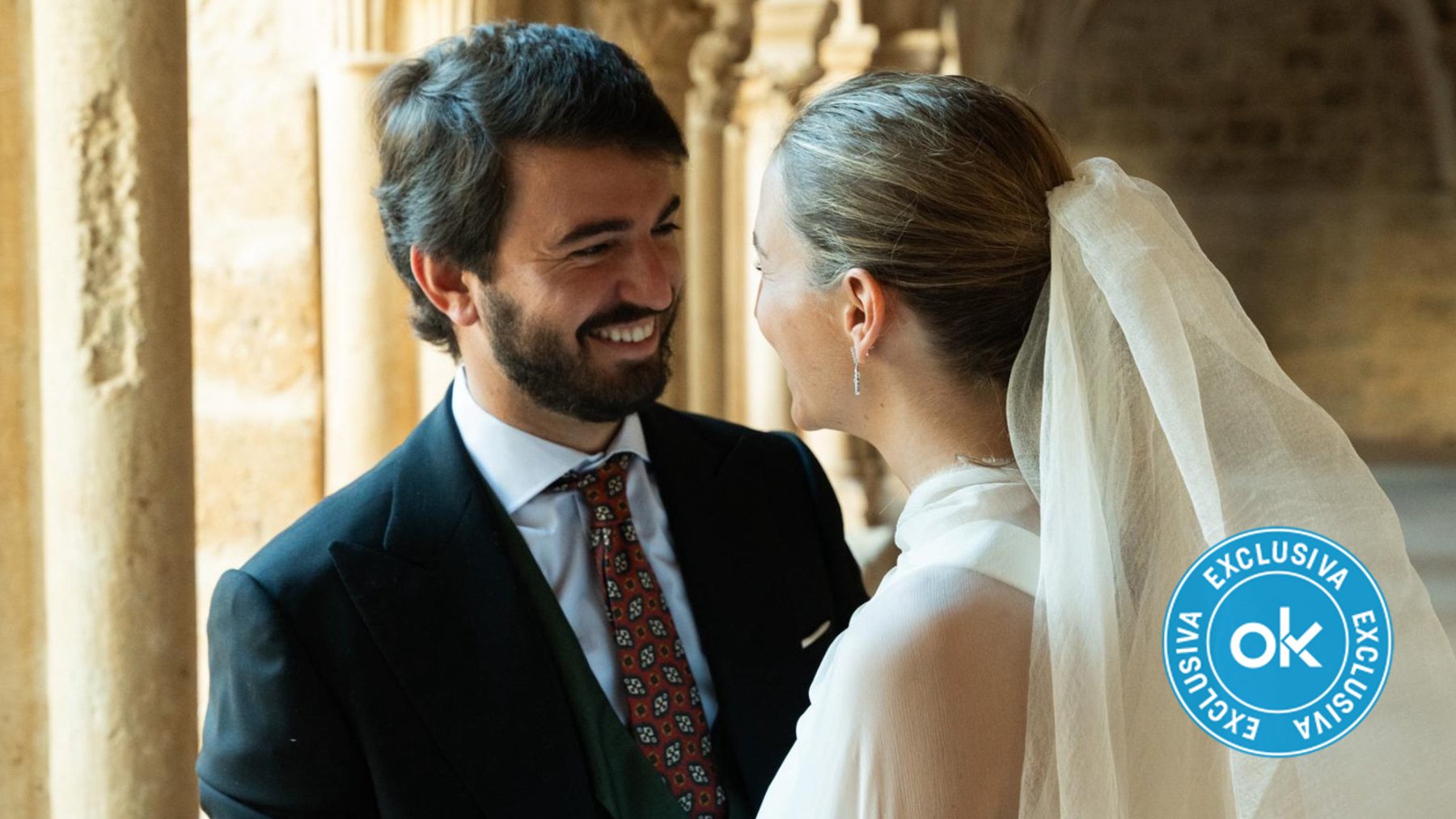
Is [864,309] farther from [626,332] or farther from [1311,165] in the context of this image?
[1311,165]

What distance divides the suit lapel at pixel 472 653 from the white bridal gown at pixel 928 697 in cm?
45

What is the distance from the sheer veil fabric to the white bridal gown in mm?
20

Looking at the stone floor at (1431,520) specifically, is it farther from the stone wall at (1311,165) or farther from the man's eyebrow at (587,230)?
the man's eyebrow at (587,230)

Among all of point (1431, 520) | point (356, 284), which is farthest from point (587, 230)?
point (1431, 520)

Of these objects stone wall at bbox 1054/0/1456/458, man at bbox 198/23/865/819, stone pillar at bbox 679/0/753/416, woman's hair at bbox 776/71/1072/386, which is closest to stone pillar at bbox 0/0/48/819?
man at bbox 198/23/865/819

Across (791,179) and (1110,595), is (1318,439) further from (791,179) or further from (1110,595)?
(791,179)

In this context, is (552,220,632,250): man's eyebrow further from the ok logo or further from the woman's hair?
the ok logo

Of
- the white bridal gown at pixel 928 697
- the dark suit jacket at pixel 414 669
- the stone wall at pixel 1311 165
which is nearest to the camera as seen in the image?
the white bridal gown at pixel 928 697

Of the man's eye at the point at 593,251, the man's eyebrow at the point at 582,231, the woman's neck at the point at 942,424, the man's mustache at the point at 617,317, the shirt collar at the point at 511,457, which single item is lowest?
the shirt collar at the point at 511,457

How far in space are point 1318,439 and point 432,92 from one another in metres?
1.03

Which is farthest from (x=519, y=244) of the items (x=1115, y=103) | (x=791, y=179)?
(x=1115, y=103)

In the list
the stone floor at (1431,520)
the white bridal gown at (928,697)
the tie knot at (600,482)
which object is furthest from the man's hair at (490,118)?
the stone floor at (1431,520)

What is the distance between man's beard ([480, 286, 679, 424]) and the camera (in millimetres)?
1623

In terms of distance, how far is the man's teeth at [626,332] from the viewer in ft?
5.42
